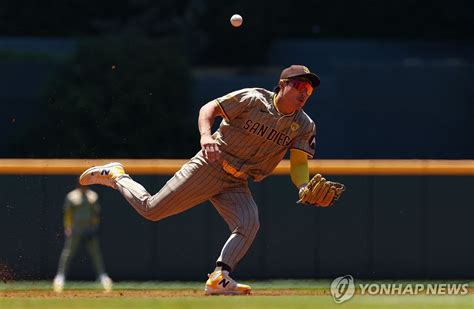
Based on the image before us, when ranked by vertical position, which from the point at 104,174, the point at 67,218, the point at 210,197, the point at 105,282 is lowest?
the point at 105,282

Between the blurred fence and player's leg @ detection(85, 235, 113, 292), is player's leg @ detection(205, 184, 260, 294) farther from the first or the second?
the blurred fence

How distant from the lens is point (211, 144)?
8469mm

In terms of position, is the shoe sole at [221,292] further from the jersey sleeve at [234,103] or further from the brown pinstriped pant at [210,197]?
the jersey sleeve at [234,103]

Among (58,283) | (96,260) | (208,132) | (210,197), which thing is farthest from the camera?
(96,260)

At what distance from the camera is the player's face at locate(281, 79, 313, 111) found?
877 centimetres

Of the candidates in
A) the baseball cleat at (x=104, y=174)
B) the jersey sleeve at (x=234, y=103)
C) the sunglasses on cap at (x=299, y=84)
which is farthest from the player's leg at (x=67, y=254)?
the sunglasses on cap at (x=299, y=84)

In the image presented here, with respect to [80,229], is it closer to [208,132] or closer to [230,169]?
[230,169]

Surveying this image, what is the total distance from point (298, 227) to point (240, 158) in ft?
12.2

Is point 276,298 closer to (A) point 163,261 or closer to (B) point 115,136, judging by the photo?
(A) point 163,261

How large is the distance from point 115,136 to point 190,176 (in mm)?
12911

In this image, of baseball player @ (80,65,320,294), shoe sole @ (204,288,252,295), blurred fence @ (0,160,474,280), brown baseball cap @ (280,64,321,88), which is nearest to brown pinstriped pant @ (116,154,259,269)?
baseball player @ (80,65,320,294)

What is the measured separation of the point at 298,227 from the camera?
12625mm

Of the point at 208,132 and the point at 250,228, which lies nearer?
the point at 208,132

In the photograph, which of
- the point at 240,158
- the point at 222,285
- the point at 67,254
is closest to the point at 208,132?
the point at 240,158
